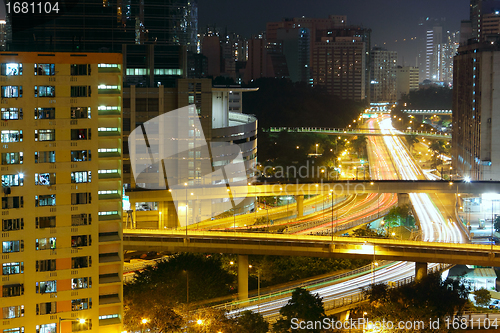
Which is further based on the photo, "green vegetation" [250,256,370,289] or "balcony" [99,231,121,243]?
"green vegetation" [250,256,370,289]

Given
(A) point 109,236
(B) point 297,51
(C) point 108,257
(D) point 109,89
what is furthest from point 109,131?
(B) point 297,51

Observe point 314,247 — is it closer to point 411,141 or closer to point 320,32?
point 411,141

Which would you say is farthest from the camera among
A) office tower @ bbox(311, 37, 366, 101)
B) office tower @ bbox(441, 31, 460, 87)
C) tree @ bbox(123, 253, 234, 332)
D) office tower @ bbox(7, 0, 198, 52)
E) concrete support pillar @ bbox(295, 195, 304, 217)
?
office tower @ bbox(441, 31, 460, 87)

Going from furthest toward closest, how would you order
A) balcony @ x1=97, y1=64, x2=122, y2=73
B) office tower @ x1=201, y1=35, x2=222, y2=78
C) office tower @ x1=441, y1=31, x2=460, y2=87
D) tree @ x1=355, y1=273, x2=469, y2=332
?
1. office tower @ x1=441, y1=31, x2=460, y2=87
2. office tower @ x1=201, y1=35, x2=222, y2=78
3. tree @ x1=355, y1=273, x2=469, y2=332
4. balcony @ x1=97, y1=64, x2=122, y2=73

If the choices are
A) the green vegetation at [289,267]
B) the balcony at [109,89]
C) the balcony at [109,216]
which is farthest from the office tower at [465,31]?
the balcony at [109,216]

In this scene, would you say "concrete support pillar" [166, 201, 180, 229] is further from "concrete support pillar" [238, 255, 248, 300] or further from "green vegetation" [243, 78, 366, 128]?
"green vegetation" [243, 78, 366, 128]

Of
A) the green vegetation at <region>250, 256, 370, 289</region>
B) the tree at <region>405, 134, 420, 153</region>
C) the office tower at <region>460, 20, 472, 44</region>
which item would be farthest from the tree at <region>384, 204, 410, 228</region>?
the office tower at <region>460, 20, 472, 44</region>

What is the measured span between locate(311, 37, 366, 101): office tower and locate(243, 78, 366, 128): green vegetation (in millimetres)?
21167

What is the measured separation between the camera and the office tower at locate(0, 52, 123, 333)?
1091cm

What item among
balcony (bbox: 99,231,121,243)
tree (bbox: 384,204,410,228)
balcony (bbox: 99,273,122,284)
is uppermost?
balcony (bbox: 99,231,121,243)

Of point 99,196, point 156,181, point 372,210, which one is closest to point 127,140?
point 156,181

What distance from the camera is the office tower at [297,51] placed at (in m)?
81.0

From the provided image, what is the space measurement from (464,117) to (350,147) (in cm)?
1344

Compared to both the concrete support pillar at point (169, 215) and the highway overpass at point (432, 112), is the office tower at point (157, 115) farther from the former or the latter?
the highway overpass at point (432, 112)
